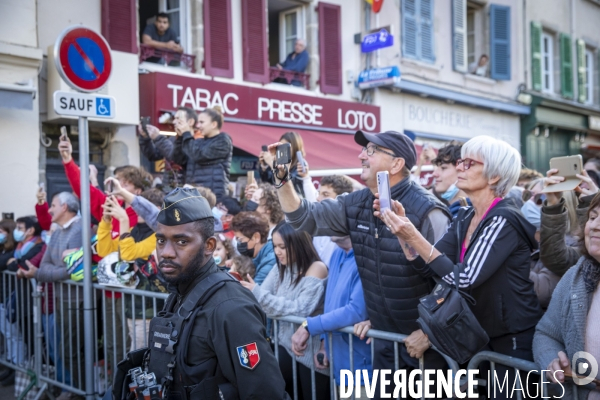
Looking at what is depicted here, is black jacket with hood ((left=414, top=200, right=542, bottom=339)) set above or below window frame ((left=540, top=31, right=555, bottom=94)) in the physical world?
below

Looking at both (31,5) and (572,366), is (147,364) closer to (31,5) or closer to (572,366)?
(572,366)

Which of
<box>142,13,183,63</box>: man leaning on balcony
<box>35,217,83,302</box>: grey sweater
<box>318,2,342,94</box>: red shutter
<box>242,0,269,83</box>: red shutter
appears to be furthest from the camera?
<box>318,2,342,94</box>: red shutter

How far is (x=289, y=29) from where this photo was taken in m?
13.8

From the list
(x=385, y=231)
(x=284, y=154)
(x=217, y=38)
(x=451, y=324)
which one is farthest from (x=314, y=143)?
(x=451, y=324)

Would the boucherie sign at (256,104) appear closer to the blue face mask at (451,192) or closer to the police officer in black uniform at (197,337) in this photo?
the blue face mask at (451,192)

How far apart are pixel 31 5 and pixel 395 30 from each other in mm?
8589

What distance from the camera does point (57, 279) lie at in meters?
5.63

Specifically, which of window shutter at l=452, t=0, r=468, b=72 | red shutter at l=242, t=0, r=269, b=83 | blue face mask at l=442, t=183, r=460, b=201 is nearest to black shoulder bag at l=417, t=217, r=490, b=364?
blue face mask at l=442, t=183, r=460, b=201

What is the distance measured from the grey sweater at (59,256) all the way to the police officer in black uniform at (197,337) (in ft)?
10.8

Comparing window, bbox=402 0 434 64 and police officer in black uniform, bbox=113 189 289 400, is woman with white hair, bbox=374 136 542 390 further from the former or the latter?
window, bbox=402 0 434 64

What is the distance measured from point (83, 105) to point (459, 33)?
13.5 meters

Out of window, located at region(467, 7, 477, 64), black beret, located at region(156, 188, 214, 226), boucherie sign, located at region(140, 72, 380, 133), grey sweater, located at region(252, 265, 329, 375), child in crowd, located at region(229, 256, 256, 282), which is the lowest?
grey sweater, located at region(252, 265, 329, 375)

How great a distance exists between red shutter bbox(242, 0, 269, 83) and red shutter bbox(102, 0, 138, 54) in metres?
2.40

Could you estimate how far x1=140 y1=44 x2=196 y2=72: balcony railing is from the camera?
10555 mm
